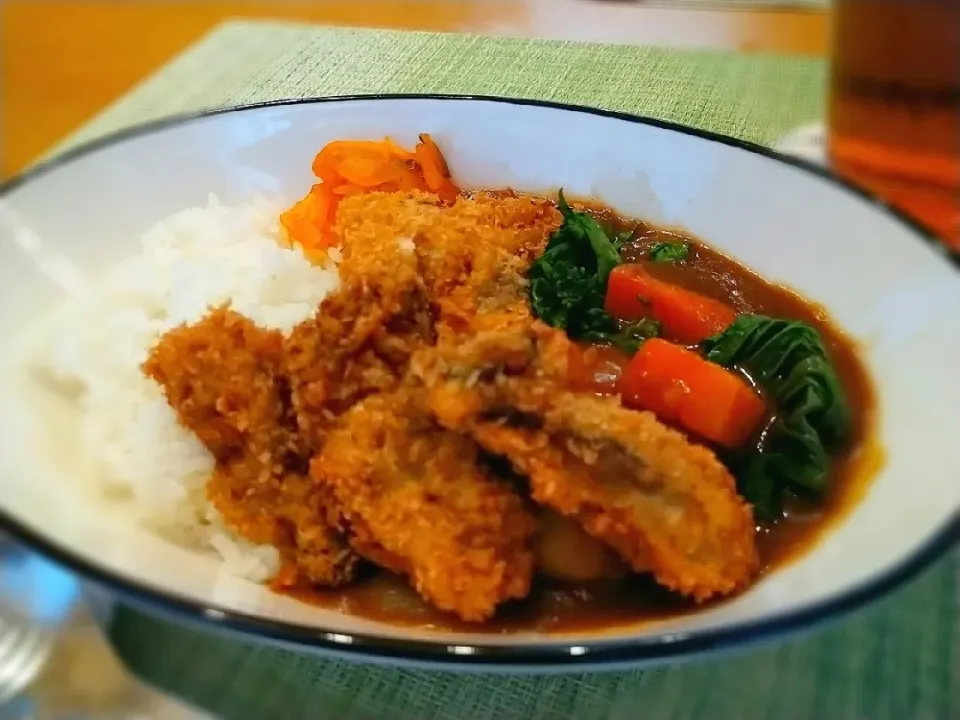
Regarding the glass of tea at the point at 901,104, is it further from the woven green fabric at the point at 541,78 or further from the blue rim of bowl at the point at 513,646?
the blue rim of bowl at the point at 513,646

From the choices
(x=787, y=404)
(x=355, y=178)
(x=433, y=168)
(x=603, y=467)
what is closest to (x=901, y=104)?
(x=787, y=404)

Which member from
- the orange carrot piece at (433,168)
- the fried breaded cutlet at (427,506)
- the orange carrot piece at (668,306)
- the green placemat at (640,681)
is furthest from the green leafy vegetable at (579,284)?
the green placemat at (640,681)

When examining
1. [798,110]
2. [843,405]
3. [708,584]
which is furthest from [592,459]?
[798,110]

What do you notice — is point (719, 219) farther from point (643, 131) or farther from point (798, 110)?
point (798, 110)

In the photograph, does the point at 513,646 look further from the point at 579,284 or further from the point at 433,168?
the point at 433,168

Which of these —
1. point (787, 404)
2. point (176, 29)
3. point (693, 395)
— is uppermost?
point (176, 29)

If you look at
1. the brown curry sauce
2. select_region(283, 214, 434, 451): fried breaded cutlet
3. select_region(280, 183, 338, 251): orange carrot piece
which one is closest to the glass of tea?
the brown curry sauce

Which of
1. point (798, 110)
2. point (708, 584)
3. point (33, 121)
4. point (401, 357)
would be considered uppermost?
point (33, 121)

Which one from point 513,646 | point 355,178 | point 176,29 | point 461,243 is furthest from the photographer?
point 176,29
